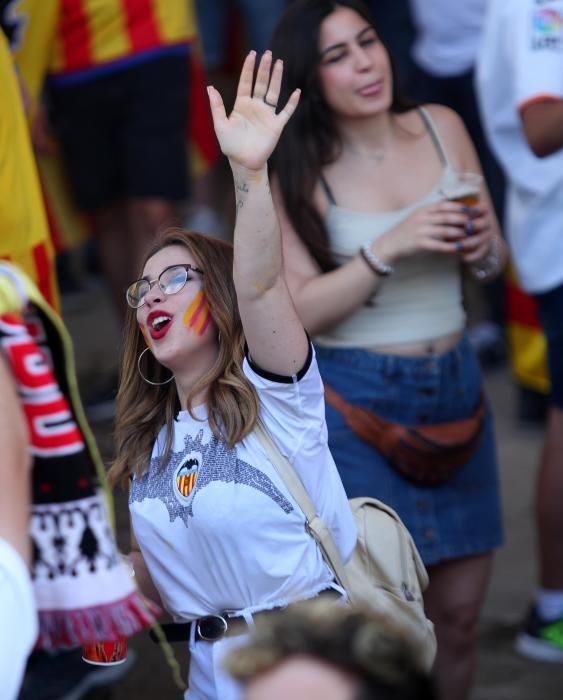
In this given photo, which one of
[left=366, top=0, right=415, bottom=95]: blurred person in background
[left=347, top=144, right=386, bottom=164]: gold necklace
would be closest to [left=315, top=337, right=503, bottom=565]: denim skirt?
[left=347, top=144, right=386, bottom=164]: gold necklace

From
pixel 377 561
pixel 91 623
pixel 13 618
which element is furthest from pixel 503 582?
pixel 13 618

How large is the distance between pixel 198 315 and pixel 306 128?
947mm

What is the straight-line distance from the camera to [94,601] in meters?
1.87

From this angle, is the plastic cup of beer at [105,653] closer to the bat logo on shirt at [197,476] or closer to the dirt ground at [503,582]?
the bat logo on shirt at [197,476]

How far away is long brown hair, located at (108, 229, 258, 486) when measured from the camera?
7.75 ft

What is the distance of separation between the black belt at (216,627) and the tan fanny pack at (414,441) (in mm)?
770

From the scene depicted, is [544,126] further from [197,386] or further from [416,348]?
[197,386]

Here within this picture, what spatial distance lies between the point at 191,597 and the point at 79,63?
2.90 metres

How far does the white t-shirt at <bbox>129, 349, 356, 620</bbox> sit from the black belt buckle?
0.02m

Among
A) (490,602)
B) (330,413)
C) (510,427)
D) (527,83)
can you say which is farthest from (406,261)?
(510,427)

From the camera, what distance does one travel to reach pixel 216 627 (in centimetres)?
232

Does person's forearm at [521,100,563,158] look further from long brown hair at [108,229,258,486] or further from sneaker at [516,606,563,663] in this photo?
sneaker at [516,606,563,663]

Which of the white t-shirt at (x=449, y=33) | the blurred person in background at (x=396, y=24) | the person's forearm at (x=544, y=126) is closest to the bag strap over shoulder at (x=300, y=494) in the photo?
the person's forearm at (x=544, y=126)

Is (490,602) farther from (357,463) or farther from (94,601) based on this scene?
(94,601)
